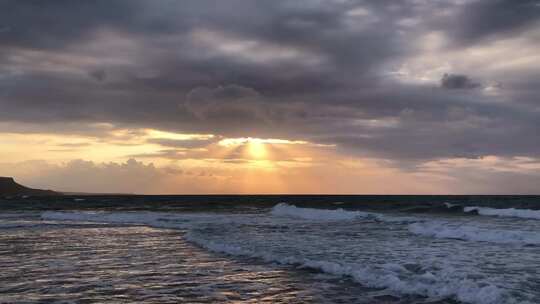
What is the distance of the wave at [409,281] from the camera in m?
12.2

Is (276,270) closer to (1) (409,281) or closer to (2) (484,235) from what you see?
(1) (409,281)

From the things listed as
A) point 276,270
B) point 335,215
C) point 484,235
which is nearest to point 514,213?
point 335,215

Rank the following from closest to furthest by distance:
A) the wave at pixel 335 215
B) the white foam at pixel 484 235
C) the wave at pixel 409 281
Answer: the wave at pixel 409 281, the white foam at pixel 484 235, the wave at pixel 335 215

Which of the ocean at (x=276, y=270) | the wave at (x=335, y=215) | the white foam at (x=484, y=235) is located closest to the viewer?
the ocean at (x=276, y=270)

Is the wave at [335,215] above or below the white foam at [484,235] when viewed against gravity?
below

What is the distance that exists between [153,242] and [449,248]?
46.0 ft

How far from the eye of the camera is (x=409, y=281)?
45.1 ft

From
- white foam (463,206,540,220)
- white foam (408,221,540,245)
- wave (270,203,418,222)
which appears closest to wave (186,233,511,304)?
white foam (408,221,540,245)

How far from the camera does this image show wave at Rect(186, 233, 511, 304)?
12156 millimetres

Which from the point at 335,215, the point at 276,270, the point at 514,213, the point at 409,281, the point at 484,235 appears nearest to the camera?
the point at 409,281

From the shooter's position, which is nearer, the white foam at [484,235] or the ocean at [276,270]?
the ocean at [276,270]

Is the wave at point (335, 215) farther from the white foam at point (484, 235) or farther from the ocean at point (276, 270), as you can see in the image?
the ocean at point (276, 270)

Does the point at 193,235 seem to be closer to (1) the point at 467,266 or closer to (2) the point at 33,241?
(2) the point at 33,241

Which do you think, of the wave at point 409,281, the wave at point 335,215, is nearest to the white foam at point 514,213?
the wave at point 335,215
